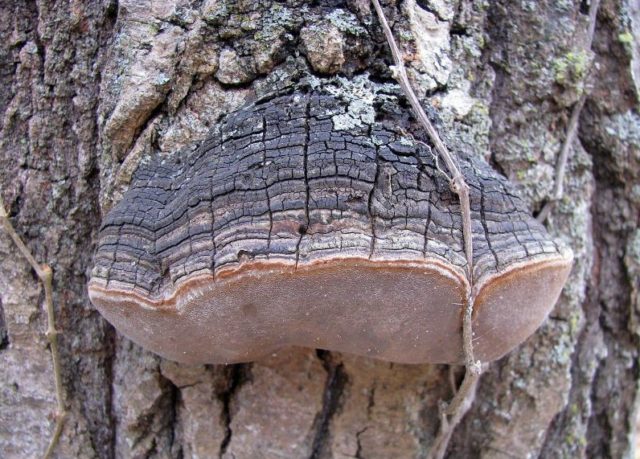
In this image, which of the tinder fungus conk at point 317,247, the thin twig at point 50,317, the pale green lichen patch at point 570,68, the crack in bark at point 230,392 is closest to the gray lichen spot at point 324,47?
the tinder fungus conk at point 317,247

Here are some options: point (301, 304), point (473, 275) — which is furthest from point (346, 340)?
point (473, 275)

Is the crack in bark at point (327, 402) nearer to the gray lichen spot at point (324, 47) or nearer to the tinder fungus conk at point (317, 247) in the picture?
the tinder fungus conk at point (317, 247)

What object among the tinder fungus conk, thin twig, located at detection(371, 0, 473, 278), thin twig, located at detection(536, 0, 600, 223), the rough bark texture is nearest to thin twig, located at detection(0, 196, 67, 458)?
the rough bark texture

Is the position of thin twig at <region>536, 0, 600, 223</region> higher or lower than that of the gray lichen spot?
lower

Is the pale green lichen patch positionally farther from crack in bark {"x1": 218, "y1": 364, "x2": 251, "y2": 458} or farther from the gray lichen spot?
crack in bark {"x1": 218, "y1": 364, "x2": 251, "y2": 458}

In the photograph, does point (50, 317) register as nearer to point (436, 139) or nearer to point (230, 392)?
point (230, 392)

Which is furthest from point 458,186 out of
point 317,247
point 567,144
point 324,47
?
point 567,144

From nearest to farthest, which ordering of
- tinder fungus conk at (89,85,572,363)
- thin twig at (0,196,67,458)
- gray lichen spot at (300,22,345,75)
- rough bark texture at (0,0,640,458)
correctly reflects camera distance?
1. tinder fungus conk at (89,85,572,363)
2. gray lichen spot at (300,22,345,75)
3. rough bark texture at (0,0,640,458)
4. thin twig at (0,196,67,458)

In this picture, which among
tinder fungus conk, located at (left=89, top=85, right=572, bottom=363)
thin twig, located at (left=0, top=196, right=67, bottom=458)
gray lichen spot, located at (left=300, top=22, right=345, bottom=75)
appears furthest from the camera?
thin twig, located at (left=0, top=196, right=67, bottom=458)
